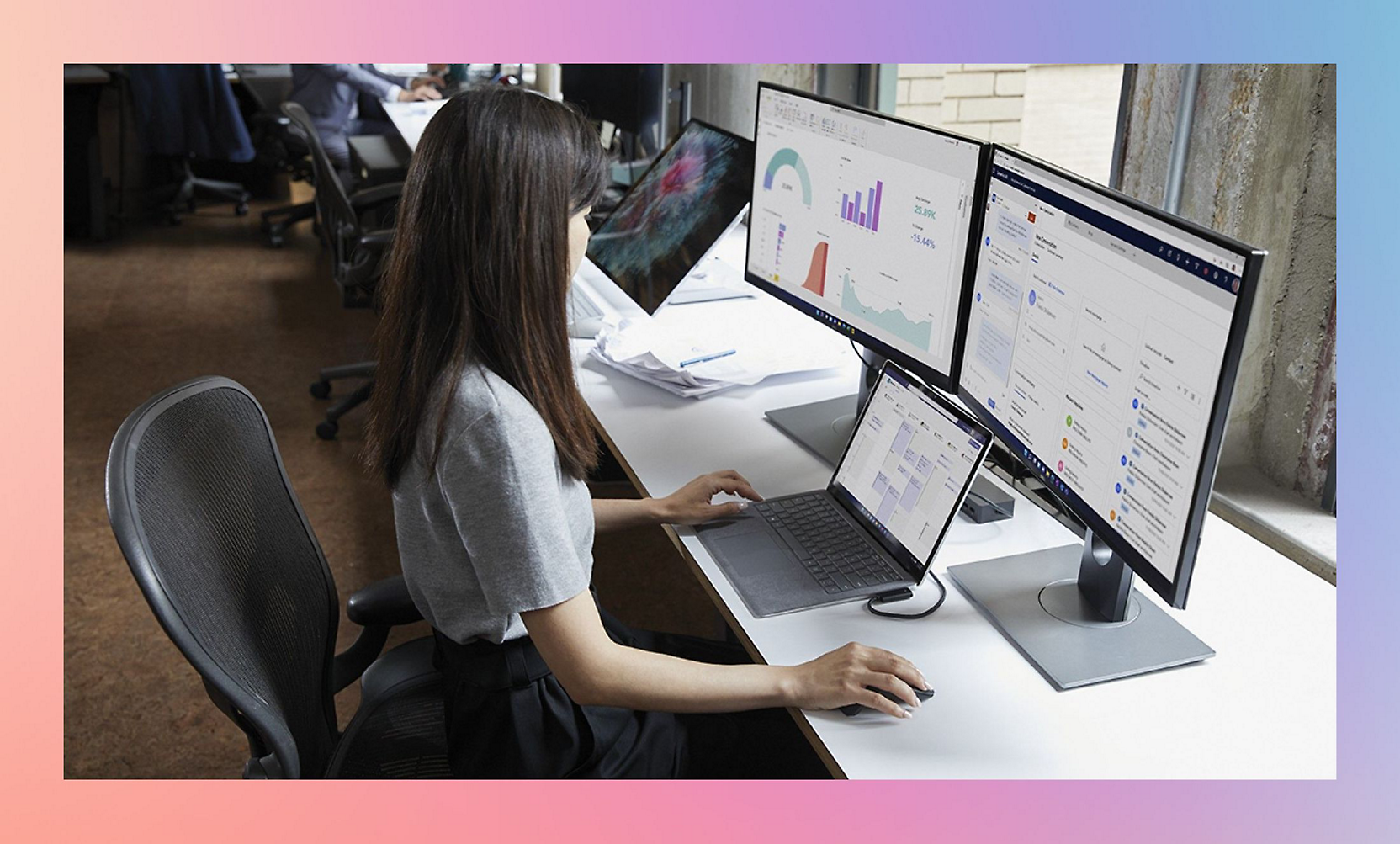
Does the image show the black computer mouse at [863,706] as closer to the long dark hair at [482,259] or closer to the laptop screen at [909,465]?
the laptop screen at [909,465]

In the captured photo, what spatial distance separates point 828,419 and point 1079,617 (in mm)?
601

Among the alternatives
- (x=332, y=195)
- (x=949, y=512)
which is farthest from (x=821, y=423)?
(x=332, y=195)

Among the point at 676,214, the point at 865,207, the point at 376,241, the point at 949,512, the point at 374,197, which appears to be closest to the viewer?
the point at 949,512

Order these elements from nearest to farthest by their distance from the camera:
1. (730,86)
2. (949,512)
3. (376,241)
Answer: (949,512) → (376,241) → (730,86)

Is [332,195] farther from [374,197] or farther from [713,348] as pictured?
[713,348]

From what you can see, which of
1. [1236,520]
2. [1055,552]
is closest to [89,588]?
[1055,552]

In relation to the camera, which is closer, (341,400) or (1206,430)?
(1206,430)

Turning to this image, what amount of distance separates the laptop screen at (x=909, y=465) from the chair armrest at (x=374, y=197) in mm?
2474

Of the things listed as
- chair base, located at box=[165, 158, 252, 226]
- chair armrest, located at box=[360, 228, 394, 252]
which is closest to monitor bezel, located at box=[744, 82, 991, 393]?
chair armrest, located at box=[360, 228, 394, 252]

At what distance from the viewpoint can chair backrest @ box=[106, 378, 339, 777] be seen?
1.08m

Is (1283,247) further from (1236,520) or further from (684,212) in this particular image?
(684,212)

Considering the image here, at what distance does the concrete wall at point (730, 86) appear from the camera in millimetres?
3461

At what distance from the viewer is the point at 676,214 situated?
2.23 meters

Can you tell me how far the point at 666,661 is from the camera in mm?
1230
